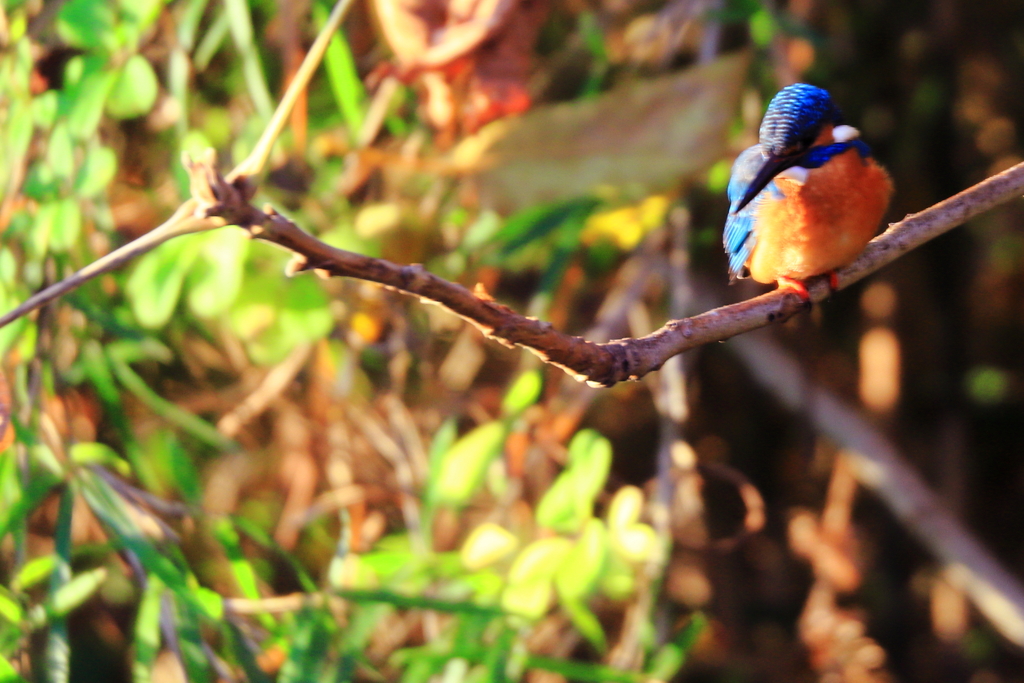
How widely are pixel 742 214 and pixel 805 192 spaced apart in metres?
0.12

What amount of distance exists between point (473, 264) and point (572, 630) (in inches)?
29.7

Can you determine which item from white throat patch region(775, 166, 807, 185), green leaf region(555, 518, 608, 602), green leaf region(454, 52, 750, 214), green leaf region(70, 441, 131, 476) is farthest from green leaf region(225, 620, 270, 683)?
white throat patch region(775, 166, 807, 185)

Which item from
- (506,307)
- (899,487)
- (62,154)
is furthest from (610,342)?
(899,487)

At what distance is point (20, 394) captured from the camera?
126 cm

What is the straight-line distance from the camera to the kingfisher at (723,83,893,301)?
1033 mm

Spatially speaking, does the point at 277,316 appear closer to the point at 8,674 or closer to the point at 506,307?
the point at 8,674

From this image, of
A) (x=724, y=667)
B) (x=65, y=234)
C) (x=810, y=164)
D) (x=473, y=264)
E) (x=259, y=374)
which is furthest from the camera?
(x=724, y=667)

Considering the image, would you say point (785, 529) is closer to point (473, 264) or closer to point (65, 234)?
point (473, 264)

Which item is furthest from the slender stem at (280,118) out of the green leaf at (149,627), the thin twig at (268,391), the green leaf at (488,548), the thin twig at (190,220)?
the thin twig at (268,391)

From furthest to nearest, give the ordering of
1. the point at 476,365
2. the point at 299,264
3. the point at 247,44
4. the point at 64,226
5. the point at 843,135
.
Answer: the point at 476,365
the point at 247,44
the point at 64,226
the point at 843,135
the point at 299,264

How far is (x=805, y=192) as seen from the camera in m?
1.08

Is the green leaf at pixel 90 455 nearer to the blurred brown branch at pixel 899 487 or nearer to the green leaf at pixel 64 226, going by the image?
the green leaf at pixel 64 226

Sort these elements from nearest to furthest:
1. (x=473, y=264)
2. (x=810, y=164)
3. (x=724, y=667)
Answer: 1. (x=810, y=164)
2. (x=473, y=264)
3. (x=724, y=667)

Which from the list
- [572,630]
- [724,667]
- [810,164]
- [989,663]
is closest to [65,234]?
[810,164]
